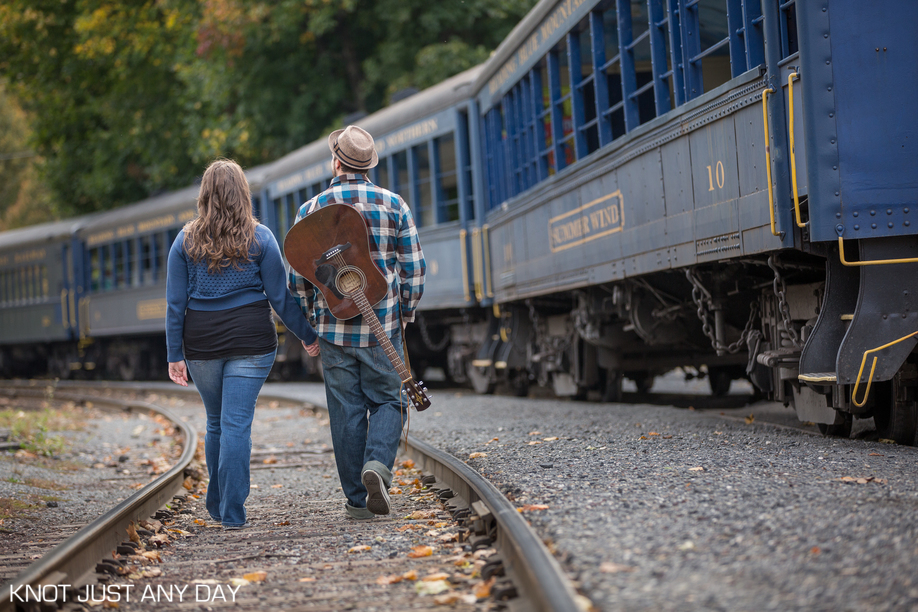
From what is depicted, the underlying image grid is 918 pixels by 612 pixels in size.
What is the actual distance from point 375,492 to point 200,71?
22.9 m

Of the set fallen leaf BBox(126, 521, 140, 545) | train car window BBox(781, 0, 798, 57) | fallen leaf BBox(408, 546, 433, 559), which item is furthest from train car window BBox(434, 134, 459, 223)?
fallen leaf BBox(408, 546, 433, 559)

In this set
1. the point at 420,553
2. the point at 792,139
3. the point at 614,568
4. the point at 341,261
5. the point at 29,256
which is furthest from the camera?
the point at 29,256

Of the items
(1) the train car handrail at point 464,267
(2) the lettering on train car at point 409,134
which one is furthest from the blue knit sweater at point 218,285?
(2) the lettering on train car at point 409,134

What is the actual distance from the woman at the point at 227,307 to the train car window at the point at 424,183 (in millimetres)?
8220

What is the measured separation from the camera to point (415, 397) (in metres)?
4.95

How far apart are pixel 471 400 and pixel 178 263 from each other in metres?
7.06

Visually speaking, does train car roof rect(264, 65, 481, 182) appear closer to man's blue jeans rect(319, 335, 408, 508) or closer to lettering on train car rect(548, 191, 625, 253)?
lettering on train car rect(548, 191, 625, 253)

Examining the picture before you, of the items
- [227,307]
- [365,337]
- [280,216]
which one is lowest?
[365,337]

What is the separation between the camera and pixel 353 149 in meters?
5.11

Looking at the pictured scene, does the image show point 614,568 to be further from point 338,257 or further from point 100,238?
point 100,238

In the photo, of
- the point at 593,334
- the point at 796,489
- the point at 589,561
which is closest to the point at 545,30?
the point at 593,334

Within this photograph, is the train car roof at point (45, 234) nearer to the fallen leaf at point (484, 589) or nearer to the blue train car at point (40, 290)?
the blue train car at point (40, 290)

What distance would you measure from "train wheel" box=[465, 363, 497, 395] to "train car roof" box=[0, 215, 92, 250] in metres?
14.1

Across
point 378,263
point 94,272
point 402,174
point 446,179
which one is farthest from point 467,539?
point 94,272
